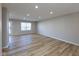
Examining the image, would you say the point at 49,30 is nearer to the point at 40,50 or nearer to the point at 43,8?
the point at 43,8

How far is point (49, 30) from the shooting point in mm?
9273

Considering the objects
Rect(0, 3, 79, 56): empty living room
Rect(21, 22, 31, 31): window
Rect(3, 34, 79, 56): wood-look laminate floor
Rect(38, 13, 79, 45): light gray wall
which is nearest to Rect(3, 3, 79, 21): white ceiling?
Rect(0, 3, 79, 56): empty living room

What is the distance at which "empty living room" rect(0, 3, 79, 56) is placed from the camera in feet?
12.8

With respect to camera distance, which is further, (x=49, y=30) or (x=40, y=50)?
(x=49, y=30)

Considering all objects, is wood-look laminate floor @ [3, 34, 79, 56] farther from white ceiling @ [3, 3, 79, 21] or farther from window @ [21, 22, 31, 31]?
window @ [21, 22, 31, 31]

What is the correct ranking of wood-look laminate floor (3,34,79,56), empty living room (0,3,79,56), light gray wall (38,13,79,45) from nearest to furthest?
wood-look laminate floor (3,34,79,56) → empty living room (0,3,79,56) → light gray wall (38,13,79,45)

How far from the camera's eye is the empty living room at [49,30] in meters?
3.91

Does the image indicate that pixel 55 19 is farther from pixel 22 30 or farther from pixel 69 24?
pixel 22 30

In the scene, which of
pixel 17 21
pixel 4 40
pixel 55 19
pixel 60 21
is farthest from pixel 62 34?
pixel 17 21

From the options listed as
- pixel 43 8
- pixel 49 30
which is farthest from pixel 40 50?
pixel 49 30

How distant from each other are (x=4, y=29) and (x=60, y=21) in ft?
15.1

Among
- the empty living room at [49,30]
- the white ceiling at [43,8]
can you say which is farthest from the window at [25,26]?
the white ceiling at [43,8]

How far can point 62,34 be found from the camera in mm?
7105

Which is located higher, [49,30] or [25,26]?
[25,26]
